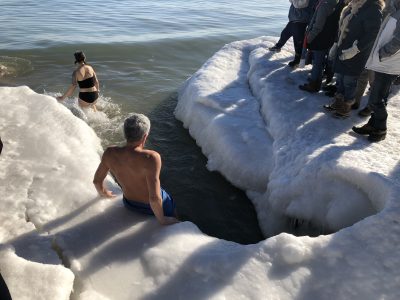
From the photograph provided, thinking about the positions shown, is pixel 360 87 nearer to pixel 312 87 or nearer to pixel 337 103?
pixel 337 103

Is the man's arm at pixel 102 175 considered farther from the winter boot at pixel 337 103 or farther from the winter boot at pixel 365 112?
the winter boot at pixel 365 112

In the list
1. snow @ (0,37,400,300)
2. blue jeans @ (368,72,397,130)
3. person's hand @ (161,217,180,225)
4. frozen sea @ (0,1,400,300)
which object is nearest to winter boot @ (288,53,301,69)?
frozen sea @ (0,1,400,300)

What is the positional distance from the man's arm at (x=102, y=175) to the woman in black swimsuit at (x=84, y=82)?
11.8ft

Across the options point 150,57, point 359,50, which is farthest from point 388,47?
point 150,57

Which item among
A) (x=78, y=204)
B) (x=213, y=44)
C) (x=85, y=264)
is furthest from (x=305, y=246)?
(x=213, y=44)

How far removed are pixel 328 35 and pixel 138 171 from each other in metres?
4.09

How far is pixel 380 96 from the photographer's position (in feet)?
15.0

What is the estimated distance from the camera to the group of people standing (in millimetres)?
4336

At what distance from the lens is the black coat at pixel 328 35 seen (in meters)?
5.86

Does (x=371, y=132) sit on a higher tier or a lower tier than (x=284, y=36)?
lower

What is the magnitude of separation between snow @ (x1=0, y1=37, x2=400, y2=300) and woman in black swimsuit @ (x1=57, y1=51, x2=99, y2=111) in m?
0.86

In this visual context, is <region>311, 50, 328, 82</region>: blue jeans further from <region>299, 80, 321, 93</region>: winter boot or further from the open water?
the open water

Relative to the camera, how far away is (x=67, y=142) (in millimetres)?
5344

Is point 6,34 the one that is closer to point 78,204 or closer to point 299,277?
point 78,204
